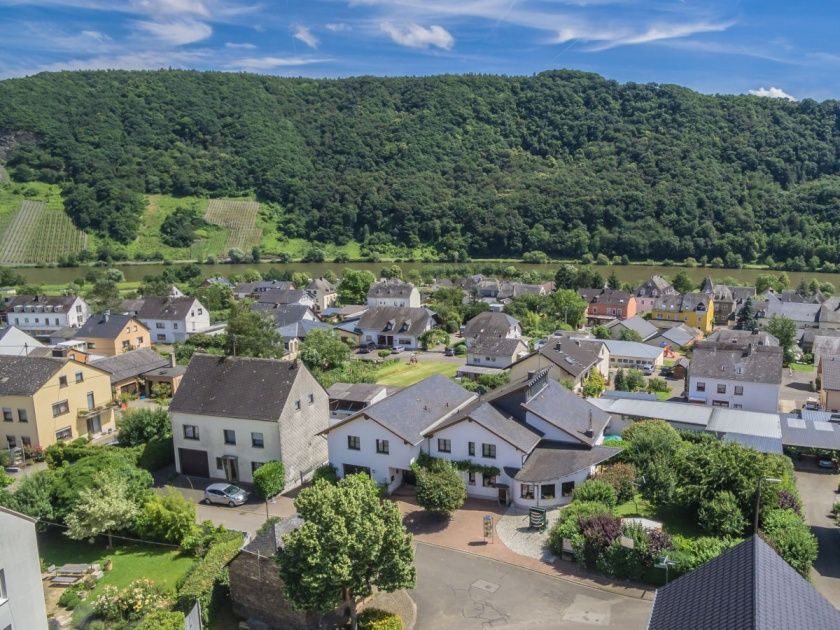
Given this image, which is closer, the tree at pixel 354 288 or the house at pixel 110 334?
the house at pixel 110 334

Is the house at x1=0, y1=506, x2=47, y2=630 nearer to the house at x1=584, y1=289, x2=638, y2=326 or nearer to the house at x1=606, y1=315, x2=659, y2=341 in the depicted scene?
the house at x1=606, y1=315, x2=659, y2=341

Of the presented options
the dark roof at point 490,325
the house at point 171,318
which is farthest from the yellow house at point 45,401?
the dark roof at point 490,325

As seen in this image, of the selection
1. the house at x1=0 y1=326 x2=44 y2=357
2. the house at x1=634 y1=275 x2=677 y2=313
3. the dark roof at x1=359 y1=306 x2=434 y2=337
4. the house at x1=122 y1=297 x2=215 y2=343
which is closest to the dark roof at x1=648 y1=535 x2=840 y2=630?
the house at x1=0 y1=326 x2=44 y2=357

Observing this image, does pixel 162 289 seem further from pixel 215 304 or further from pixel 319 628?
pixel 319 628

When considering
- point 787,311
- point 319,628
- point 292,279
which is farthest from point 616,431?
point 292,279

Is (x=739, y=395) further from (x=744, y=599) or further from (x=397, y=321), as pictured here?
(x=744, y=599)

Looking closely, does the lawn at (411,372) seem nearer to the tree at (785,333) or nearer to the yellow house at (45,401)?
the yellow house at (45,401)
